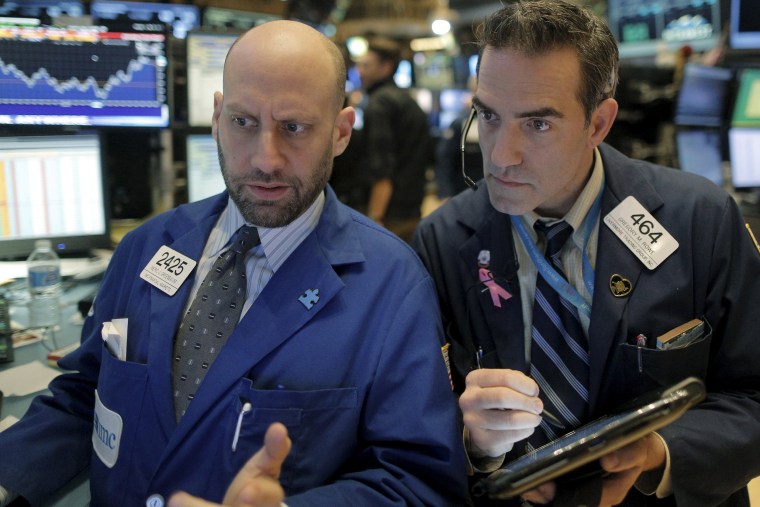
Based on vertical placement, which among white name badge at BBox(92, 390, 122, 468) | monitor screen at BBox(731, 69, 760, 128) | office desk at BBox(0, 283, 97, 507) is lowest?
office desk at BBox(0, 283, 97, 507)

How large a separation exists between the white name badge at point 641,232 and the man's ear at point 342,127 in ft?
2.01

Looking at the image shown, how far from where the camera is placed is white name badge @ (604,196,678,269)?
1.44 m

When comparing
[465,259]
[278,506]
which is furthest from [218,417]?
[465,259]

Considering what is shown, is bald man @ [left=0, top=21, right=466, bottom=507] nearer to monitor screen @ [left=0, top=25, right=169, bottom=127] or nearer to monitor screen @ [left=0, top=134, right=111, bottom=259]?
monitor screen @ [left=0, top=134, right=111, bottom=259]

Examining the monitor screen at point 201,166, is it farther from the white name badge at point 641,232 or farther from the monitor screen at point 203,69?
the white name badge at point 641,232

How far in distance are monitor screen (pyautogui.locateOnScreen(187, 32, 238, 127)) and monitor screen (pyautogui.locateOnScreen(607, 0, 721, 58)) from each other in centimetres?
277

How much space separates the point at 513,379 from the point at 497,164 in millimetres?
486

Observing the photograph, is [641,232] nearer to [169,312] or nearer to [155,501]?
[169,312]

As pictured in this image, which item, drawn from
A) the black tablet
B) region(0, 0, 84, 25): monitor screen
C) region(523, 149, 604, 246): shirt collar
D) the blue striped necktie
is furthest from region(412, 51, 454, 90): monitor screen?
the black tablet

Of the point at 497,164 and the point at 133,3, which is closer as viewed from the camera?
the point at 497,164

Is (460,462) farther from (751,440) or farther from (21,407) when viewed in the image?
(21,407)

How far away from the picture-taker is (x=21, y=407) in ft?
5.30

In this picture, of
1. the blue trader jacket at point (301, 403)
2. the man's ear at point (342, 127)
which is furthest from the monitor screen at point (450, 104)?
the blue trader jacket at point (301, 403)

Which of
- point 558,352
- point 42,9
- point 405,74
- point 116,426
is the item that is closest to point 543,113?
point 558,352
